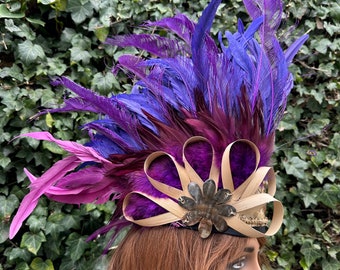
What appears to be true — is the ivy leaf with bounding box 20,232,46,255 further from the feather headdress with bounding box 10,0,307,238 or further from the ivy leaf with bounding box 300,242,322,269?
the ivy leaf with bounding box 300,242,322,269

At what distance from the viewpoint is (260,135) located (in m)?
0.97

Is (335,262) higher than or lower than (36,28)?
lower

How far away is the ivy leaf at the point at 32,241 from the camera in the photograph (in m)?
1.56

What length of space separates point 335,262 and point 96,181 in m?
1.45

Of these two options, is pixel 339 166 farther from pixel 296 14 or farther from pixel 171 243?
pixel 171 243

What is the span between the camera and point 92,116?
1.69 metres

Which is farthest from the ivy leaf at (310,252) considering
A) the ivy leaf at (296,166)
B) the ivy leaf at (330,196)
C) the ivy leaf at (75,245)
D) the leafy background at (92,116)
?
the ivy leaf at (75,245)

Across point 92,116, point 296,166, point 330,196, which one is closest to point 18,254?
point 92,116

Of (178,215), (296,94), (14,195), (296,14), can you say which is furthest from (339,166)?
(14,195)

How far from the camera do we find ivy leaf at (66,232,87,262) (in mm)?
1629

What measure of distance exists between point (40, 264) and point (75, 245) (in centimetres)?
15

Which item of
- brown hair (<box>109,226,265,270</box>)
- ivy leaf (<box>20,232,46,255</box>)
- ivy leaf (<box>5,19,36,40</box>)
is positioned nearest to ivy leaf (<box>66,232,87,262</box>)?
ivy leaf (<box>20,232,46,255</box>)

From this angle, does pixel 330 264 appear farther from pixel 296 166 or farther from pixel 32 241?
pixel 32 241

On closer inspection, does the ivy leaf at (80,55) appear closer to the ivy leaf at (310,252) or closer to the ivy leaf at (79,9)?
the ivy leaf at (79,9)
